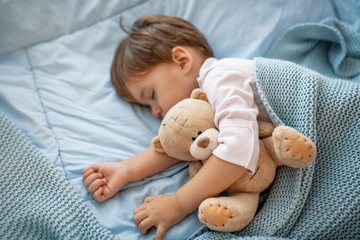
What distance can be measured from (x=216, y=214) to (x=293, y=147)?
0.25m

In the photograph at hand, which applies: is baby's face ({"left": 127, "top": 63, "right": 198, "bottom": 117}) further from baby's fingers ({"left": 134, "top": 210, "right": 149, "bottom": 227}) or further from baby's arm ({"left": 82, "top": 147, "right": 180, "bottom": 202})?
baby's fingers ({"left": 134, "top": 210, "right": 149, "bottom": 227})

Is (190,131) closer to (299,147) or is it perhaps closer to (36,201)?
(299,147)

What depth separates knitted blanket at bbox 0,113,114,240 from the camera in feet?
2.82

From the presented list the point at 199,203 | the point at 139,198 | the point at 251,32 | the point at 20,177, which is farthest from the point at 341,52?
the point at 20,177

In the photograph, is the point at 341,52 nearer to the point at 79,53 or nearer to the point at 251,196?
the point at 251,196

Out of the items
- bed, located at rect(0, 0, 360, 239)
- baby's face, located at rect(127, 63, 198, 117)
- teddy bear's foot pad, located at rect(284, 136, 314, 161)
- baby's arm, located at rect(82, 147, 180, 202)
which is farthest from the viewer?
baby's face, located at rect(127, 63, 198, 117)

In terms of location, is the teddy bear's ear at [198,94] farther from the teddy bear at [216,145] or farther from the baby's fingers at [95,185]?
the baby's fingers at [95,185]

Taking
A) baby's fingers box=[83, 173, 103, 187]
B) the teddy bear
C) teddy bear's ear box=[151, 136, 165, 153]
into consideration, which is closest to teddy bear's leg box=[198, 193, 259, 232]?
the teddy bear

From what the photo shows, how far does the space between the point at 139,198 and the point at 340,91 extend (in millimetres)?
690

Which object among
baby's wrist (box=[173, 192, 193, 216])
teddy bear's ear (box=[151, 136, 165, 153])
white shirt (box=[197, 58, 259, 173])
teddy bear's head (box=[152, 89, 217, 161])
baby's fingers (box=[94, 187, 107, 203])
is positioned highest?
white shirt (box=[197, 58, 259, 173])

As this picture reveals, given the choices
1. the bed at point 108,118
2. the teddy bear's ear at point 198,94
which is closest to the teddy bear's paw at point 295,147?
the bed at point 108,118

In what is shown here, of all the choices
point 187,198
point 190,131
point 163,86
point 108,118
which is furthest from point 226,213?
point 108,118

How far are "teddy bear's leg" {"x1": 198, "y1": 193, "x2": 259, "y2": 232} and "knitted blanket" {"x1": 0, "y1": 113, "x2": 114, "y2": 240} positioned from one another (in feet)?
0.94

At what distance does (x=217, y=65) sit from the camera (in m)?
1.03
